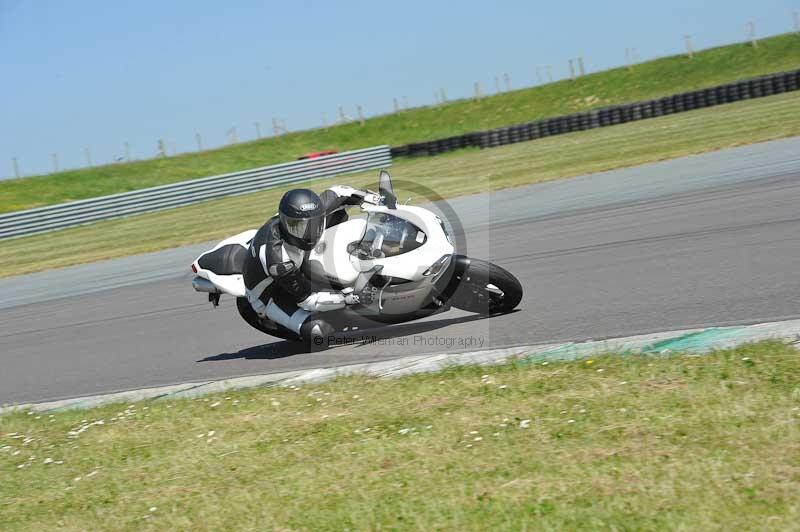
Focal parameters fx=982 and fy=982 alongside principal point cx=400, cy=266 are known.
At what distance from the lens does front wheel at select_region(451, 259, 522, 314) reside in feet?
25.4

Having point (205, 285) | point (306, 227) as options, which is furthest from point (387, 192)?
point (205, 285)

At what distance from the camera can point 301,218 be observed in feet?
23.7

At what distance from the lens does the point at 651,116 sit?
34531 millimetres

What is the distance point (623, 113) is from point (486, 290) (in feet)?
93.9

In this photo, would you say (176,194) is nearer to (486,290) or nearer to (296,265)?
(296,265)

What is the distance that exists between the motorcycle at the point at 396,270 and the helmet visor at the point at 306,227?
0.49ft

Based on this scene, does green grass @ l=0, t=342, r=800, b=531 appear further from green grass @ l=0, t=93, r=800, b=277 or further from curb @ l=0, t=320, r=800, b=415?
green grass @ l=0, t=93, r=800, b=277

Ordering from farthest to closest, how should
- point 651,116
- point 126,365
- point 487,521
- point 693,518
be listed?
point 651,116 < point 126,365 < point 487,521 < point 693,518

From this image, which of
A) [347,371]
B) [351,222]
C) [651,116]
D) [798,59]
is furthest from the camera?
[798,59]

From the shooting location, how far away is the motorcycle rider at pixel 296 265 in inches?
288

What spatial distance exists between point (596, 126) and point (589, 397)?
31.5 m

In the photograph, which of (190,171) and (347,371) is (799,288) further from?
(190,171)

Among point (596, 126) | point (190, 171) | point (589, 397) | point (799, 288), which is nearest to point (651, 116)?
point (596, 126)

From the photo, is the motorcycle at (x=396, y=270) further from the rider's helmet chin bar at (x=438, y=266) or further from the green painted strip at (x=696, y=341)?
the green painted strip at (x=696, y=341)
